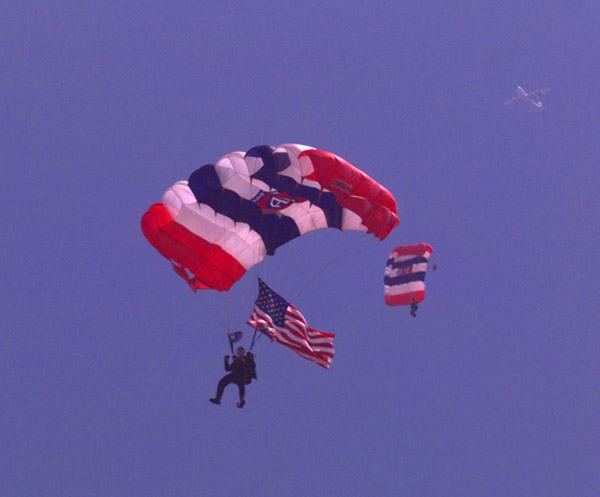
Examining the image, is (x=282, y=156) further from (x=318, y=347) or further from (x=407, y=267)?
(x=407, y=267)

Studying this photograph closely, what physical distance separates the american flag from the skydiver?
1544 millimetres

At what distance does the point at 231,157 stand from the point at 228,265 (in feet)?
11.1

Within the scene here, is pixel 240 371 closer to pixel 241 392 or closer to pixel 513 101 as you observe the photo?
pixel 241 392

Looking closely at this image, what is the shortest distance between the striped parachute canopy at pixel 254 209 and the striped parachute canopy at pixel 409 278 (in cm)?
703

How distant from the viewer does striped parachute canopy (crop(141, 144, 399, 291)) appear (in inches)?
925

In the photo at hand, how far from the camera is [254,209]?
80.5 ft

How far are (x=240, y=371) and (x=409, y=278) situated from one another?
1120 cm

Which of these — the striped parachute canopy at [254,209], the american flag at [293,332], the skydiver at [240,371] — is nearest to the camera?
the skydiver at [240,371]

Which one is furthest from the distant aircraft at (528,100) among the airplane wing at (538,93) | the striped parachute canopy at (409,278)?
the striped parachute canopy at (409,278)

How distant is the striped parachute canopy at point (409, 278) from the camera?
3216 centimetres

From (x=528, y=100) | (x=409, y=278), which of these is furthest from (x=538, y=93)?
(x=409, y=278)

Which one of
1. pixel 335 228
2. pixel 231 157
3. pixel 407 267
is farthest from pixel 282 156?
pixel 407 267

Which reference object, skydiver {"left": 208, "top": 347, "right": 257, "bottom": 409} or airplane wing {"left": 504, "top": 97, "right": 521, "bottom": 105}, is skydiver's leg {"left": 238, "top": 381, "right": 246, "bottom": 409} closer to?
skydiver {"left": 208, "top": 347, "right": 257, "bottom": 409}

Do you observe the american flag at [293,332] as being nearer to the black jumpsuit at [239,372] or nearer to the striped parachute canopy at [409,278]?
the black jumpsuit at [239,372]
